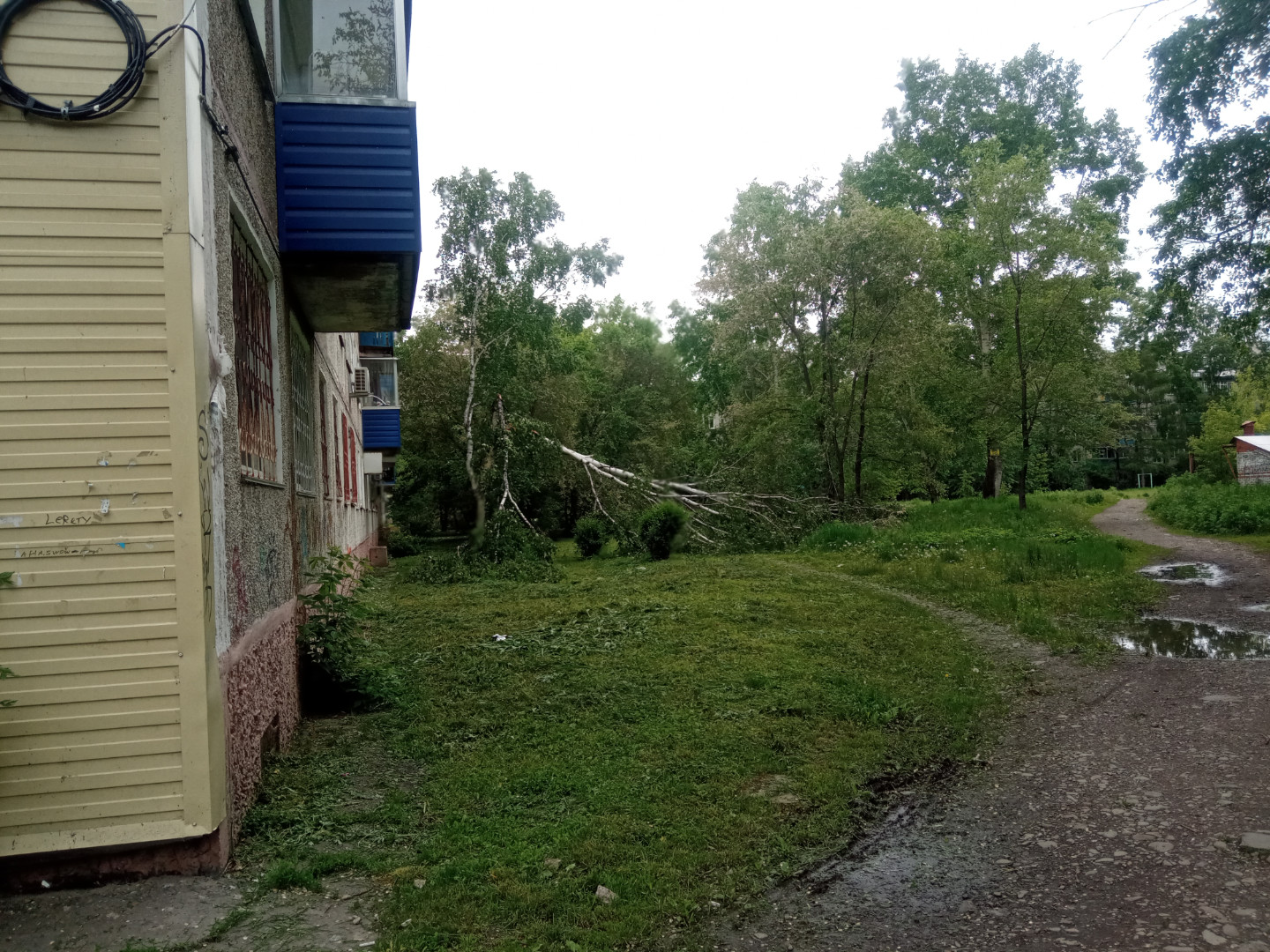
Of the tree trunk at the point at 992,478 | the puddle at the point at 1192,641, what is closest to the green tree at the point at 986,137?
the tree trunk at the point at 992,478

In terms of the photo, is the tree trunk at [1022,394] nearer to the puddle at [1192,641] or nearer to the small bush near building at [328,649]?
the puddle at [1192,641]

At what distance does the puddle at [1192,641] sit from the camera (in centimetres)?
795

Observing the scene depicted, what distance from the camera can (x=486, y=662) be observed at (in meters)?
8.05

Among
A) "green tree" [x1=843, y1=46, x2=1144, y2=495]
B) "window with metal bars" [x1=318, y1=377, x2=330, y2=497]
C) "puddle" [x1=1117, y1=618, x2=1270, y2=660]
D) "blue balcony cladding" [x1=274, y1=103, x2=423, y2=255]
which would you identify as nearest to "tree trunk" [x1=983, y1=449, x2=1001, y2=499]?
"green tree" [x1=843, y1=46, x2=1144, y2=495]

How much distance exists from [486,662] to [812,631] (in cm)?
328

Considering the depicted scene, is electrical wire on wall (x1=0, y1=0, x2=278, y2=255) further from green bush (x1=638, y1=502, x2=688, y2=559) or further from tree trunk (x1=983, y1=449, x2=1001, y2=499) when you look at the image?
tree trunk (x1=983, y1=449, x2=1001, y2=499)

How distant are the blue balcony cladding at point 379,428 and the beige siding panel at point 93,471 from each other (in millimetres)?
17144

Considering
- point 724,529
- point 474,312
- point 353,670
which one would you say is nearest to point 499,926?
point 353,670

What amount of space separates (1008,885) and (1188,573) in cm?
1171

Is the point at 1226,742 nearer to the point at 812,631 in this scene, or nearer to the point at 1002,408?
the point at 812,631

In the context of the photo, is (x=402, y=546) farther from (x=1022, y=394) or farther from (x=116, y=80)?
(x=116, y=80)

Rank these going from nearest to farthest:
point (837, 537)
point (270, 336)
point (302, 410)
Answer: point (270, 336)
point (302, 410)
point (837, 537)

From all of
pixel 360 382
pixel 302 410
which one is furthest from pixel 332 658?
pixel 360 382

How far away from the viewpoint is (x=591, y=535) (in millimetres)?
20781
